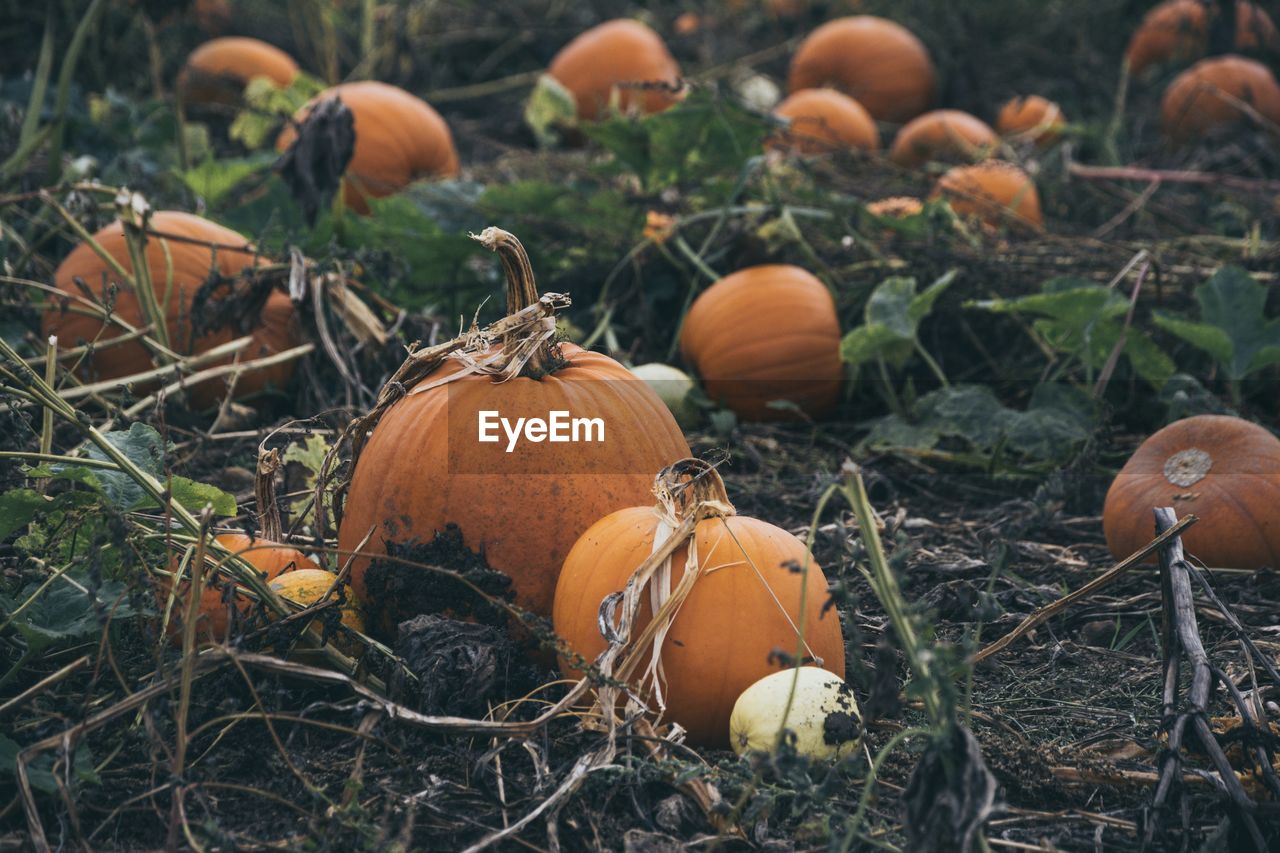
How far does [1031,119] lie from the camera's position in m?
7.11

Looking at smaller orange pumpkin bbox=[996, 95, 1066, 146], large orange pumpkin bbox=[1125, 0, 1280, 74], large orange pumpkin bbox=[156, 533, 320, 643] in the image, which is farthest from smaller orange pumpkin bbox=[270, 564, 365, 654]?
large orange pumpkin bbox=[1125, 0, 1280, 74]

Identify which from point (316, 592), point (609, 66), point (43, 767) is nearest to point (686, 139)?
point (316, 592)

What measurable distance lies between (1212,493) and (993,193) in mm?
2764

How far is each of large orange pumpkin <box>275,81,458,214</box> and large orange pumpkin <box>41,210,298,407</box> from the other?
4.97ft

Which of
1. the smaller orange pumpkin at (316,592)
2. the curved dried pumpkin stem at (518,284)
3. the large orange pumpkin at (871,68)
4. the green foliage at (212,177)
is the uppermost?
the large orange pumpkin at (871,68)

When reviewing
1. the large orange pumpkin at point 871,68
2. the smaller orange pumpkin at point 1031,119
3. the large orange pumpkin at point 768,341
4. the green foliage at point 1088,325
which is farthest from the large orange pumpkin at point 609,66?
the green foliage at point 1088,325

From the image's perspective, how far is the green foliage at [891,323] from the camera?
3.76 meters

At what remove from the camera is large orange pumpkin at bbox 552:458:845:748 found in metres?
2.10

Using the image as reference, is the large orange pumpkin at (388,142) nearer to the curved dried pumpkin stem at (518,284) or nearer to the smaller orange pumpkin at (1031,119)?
the smaller orange pumpkin at (1031,119)

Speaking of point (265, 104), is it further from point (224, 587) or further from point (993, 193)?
point (224, 587)

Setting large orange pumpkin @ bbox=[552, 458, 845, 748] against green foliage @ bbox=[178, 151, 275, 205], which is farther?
green foliage @ bbox=[178, 151, 275, 205]

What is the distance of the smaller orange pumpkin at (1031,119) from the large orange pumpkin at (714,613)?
15.4 ft

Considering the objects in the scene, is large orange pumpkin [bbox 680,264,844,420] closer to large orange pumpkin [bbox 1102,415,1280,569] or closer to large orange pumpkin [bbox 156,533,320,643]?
large orange pumpkin [bbox 1102,415,1280,569]

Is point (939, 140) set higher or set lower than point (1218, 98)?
lower
